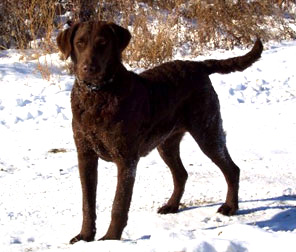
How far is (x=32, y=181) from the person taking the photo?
213 inches

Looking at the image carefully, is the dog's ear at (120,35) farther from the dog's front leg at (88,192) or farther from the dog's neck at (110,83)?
the dog's front leg at (88,192)

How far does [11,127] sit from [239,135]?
295 centimetres

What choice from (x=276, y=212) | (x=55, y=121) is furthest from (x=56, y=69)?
(x=276, y=212)

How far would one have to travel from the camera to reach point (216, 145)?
4562 millimetres

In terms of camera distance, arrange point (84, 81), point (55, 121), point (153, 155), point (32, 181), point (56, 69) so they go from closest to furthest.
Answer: point (84, 81) < point (32, 181) < point (153, 155) < point (55, 121) < point (56, 69)

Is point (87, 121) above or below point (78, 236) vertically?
above

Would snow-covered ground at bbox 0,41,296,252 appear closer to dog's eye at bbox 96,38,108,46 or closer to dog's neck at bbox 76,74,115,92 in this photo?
dog's neck at bbox 76,74,115,92

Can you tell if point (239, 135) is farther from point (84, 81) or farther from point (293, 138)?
point (84, 81)

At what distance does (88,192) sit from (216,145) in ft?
3.98

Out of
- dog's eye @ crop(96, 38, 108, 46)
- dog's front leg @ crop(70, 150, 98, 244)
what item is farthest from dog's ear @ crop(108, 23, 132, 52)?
dog's front leg @ crop(70, 150, 98, 244)

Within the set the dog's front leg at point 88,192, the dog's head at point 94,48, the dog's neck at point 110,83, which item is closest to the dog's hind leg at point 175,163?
the dog's front leg at point 88,192

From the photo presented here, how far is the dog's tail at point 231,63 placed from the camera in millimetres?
4809

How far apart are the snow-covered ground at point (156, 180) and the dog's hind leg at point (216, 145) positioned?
0.45 feet

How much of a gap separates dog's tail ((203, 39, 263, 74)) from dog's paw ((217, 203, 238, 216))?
3.79ft
